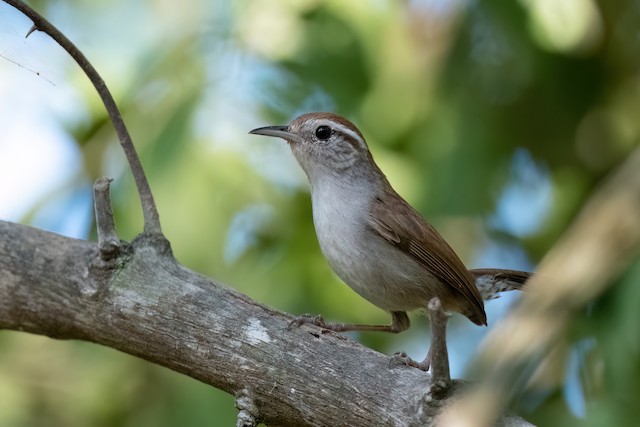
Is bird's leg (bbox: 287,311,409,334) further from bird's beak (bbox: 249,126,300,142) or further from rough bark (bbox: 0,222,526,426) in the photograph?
bird's beak (bbox: 249,126,300,142)

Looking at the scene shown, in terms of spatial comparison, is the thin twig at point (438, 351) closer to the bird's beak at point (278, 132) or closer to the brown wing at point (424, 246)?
the brown wing at point (424, 246)

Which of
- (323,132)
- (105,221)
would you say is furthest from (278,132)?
(105,221)

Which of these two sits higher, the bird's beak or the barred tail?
the bird's beak

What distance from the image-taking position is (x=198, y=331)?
3.28 metres

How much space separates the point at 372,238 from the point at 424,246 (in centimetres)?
28

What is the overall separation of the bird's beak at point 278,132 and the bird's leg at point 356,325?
1094 millimetres

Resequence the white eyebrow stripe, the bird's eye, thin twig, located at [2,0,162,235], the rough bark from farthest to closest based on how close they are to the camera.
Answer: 1. the bird's eye
2. the white eyebrow stripe
3. thin twig, located at [2,0,162,235]
4. the rough bark

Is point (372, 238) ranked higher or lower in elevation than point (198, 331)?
higher

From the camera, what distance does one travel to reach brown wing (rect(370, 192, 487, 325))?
4.16 meters

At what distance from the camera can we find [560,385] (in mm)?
3977

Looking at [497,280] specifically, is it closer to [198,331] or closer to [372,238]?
[372,238]

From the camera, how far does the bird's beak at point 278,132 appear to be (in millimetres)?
4284

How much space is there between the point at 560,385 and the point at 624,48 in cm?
215

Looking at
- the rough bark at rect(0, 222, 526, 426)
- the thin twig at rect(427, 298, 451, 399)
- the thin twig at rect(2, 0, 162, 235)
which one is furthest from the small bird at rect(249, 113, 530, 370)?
the thin twig at rect(427, 298, 451, 399)
